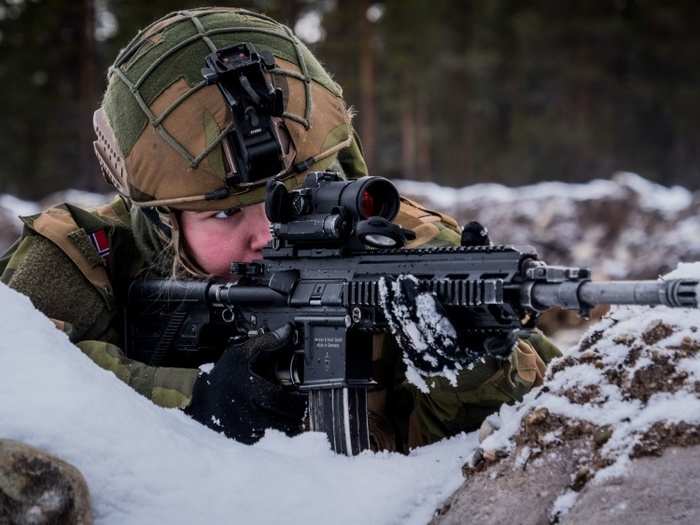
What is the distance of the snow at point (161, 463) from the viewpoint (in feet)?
8.01

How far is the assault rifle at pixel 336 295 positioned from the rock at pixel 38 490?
3.05 ft

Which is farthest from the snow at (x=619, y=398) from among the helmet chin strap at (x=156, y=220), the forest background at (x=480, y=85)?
the forest background at (x=480, y=85)

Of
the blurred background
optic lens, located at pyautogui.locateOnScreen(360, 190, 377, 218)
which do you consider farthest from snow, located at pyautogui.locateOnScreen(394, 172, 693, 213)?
optic lens, located at pyautogui.locateOnScreen(360, 190, 377, 218)

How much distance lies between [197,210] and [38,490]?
5.05 feet

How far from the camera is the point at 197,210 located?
3.59 meters

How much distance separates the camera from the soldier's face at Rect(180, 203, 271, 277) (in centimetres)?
358

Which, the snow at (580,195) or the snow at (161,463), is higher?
the snow at (161,463)

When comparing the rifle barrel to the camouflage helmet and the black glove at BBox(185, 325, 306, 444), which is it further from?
the camouflage helmet

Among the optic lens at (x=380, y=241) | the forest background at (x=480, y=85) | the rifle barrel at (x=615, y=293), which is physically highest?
the rifle barrel at (x=615, y=293)

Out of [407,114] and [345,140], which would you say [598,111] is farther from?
[345,140]

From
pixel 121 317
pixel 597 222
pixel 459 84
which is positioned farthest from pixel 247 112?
pixel 459 84

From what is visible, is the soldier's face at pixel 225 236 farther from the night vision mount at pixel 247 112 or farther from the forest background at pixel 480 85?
the forest background at pixel 480 85

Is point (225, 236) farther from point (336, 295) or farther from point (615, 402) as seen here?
point (615, 402)

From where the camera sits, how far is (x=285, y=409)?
3.05 meters
